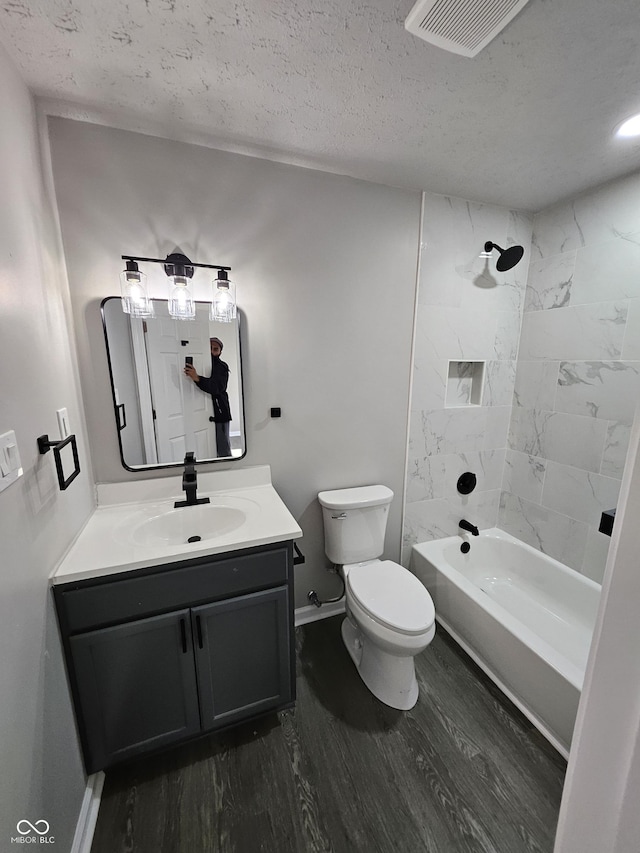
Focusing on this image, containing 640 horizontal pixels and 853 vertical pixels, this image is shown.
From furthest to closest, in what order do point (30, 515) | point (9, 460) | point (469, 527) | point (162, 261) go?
point (469, 527) → point (162, 261) → point (30, 515) → point (9, 460)

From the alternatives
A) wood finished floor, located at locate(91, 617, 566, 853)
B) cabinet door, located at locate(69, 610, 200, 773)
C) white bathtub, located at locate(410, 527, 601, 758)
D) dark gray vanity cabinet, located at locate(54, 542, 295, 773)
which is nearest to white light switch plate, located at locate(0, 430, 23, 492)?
dark gray vanity cabinet, located at locate(54, 542, 295, 773)

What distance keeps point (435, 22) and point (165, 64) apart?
2.59 ft

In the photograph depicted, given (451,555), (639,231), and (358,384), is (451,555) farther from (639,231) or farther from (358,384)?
(639,231)

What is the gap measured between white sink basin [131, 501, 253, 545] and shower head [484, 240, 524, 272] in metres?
1.89

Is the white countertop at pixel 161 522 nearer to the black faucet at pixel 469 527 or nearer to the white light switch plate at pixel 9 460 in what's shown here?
the white light switch plate at pixel 9 460

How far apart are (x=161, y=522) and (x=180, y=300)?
0.95m

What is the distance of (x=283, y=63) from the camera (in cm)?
103

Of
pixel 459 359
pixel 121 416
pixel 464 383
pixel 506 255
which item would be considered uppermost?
pixel 506 255

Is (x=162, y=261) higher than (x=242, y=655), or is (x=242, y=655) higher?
(x=162, y=261)

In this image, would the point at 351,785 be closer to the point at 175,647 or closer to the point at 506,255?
the point at 175,647

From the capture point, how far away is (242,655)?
1308 millimetres

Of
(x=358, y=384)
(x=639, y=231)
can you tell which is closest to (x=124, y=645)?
(x=358, y=384)

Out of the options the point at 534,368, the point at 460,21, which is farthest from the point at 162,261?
the point at 534,368

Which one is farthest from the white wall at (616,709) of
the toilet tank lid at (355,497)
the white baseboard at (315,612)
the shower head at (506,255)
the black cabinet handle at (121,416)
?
the shower head at (506,255)
